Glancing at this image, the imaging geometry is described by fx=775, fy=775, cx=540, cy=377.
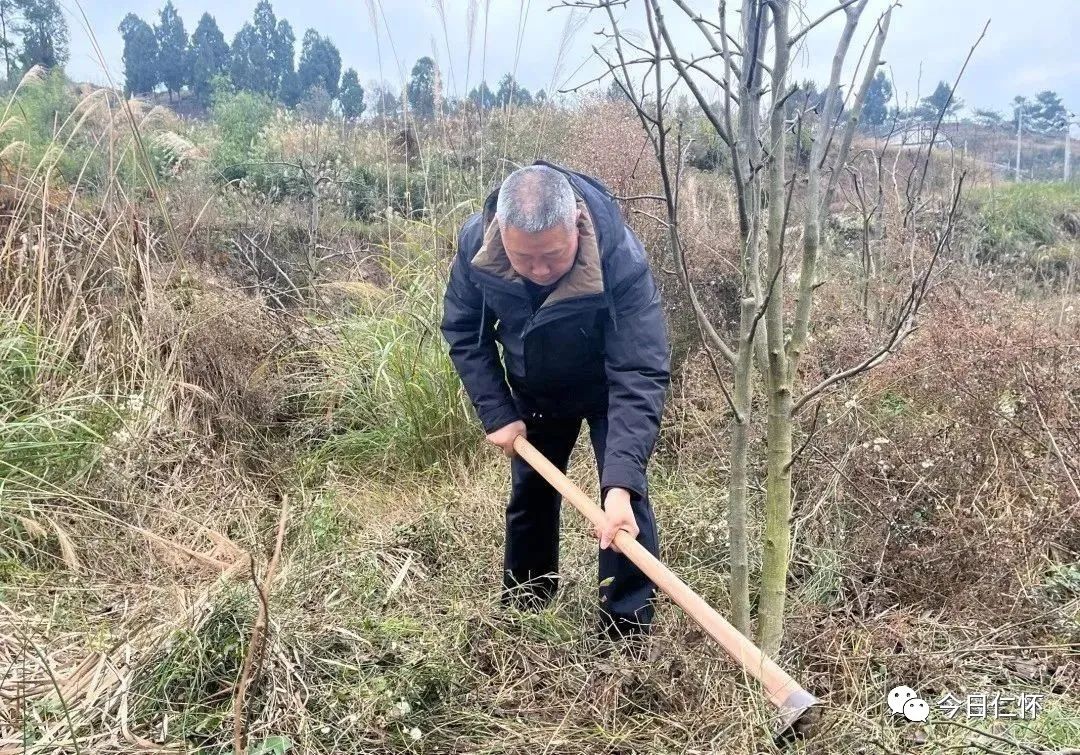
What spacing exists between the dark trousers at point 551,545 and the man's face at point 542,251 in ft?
1.95

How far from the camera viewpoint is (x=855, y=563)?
278cm

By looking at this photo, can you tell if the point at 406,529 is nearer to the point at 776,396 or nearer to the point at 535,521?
the point at 535,521

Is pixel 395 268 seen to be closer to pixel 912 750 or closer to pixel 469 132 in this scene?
pixel 469 132

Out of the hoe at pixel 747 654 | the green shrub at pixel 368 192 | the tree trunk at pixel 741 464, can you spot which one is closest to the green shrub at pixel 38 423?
the hoe at pixel 747 654

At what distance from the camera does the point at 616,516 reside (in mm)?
2105

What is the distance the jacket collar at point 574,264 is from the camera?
2.15 m

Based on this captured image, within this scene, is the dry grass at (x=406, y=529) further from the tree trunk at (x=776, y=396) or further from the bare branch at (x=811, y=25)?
the bare branch at (x=811, y=25)

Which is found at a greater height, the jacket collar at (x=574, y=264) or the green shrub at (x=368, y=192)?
the green shrub at (x=368, y=192)

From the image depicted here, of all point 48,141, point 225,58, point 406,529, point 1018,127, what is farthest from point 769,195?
point 225,58

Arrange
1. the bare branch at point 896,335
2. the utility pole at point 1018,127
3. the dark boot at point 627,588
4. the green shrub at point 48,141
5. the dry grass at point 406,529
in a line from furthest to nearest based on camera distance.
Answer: the utility pole at point 1018,127 < the green shrub at point 48,141 < the dark boot at point 627,588 < the dry grass at point 406,529 < the bare branch at point 896,335

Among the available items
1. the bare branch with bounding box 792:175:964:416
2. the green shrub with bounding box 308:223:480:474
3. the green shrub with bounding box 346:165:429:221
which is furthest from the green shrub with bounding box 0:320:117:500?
the green shrub with bounding box 346:165:429:221

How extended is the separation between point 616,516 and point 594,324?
0.57 m

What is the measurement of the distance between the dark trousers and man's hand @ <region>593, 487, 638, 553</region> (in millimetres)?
215

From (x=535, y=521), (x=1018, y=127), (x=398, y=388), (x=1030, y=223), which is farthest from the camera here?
(x=1018, y=127)
